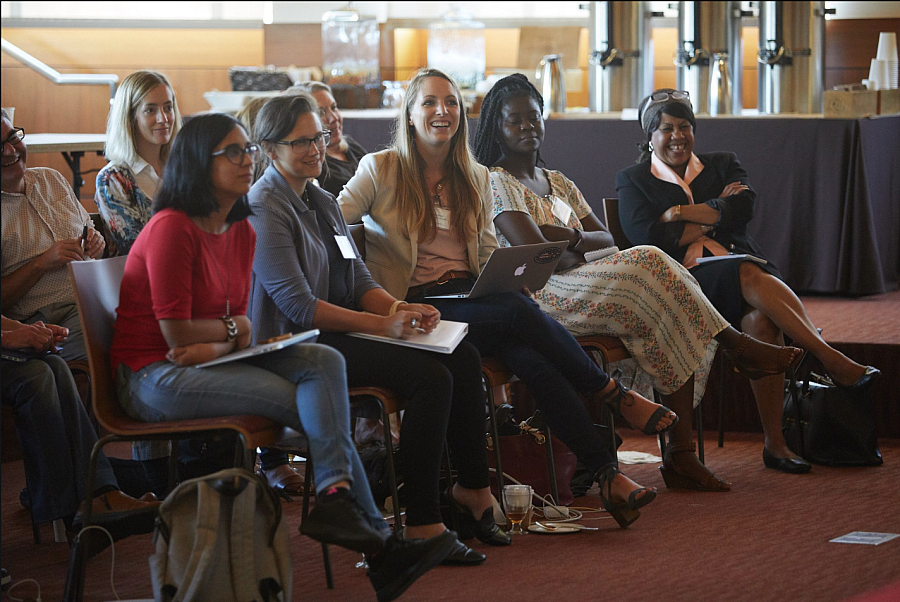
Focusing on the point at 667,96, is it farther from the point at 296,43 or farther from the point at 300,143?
the point at 296,43

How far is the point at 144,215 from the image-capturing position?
2809mm

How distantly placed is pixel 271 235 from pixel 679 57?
12.3 ft

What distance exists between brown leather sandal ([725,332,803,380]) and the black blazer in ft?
1.59

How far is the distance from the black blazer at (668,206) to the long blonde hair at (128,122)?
1.45 metres

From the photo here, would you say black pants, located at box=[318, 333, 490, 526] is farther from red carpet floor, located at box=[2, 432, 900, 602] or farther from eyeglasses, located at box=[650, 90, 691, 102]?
eyeglasses, located at box=[650, 90, 691, 102]

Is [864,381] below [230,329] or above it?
below

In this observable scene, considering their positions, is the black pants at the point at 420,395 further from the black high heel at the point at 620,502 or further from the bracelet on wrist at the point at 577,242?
the bracelet on wrist at the point at 577,242

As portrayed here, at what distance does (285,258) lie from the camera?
2.35m

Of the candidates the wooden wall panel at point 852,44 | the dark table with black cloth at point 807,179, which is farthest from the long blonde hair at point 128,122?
the wooden wall panel at point 852,44

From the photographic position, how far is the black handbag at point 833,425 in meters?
3.18

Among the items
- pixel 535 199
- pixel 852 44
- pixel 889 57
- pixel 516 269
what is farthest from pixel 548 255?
pixel 852 44

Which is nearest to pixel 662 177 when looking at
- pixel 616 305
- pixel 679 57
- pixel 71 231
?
pixel 616 305

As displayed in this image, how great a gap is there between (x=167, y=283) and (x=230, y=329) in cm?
17

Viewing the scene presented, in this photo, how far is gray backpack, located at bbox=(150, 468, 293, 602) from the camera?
6.00 feet
